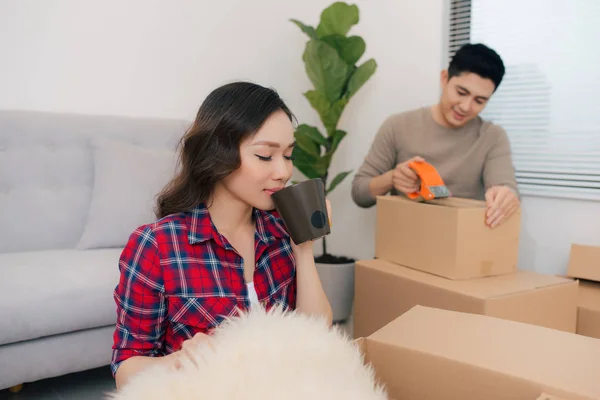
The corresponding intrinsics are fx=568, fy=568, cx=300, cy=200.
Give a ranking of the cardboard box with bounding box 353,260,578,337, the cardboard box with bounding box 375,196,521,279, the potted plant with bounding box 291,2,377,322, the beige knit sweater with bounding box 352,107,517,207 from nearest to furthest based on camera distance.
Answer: the cardboard box with bounding box 353,260,578,337 → the cardboard box with bounding box 375,196,521,279 → the beige knit sweater with bounding box 352,107,517,207 → the potted plant with bounding box 291,2,377,322

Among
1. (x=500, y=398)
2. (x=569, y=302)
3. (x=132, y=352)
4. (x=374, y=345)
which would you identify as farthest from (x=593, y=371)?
(x=569, y=302)

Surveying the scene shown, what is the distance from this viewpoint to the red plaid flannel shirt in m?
0.97

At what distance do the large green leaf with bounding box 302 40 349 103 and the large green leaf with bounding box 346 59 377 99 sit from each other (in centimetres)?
4

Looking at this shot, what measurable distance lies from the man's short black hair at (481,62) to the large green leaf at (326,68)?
0.65 meters

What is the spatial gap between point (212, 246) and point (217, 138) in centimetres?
20

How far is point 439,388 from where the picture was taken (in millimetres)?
667

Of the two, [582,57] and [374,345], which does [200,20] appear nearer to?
[582,57]

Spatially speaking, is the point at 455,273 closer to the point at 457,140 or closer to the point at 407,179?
the point at 407,179

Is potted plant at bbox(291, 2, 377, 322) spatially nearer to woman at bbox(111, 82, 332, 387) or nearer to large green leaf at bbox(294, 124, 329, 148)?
large green leaf at bbox(294, 124, 329, 148)

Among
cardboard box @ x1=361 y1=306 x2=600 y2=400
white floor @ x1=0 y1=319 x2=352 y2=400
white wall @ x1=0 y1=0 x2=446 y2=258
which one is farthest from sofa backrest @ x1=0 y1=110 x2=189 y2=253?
cardboard box @ x1=361 y1=306 x2=600 y2=400

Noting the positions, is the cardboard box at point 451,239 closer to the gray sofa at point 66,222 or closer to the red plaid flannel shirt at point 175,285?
the red plaid flannel shirt at point 175,285

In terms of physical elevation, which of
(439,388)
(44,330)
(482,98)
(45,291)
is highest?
(482,98)

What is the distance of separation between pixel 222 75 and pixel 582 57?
1627mm

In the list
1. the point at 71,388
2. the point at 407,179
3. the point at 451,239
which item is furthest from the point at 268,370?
the point at 71,388
